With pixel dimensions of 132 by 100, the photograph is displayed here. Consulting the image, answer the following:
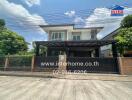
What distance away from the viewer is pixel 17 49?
2316cm

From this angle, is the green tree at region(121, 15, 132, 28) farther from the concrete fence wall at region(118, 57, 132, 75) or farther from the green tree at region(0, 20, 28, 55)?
the green tree at region(0, 20, 28, 55)

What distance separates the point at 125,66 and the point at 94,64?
3.03 meters

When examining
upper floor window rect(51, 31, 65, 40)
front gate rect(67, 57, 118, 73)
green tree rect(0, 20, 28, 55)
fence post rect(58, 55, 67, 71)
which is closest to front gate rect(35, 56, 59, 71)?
fence post rect(58, 55, 67, 71)

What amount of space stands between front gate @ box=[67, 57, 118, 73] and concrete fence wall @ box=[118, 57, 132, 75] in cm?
57

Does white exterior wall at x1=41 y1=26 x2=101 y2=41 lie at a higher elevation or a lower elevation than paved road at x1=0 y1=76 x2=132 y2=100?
higher

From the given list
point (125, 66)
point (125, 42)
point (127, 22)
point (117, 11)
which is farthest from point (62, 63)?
point (127, 22)

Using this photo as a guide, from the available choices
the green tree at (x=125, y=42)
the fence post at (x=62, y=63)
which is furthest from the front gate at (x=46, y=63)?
the green tree at (x=125, y=42)

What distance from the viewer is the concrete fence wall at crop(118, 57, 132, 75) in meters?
12.6

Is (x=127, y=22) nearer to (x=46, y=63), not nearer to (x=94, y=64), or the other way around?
(x=94, y=64)

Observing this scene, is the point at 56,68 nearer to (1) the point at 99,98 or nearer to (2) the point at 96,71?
(2) the point at 96,71

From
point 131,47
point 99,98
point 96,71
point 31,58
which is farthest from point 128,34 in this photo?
point 99,98

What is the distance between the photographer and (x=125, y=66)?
12.6 m

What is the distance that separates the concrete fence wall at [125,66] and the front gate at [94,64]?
0.57 metres

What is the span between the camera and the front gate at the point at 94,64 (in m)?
13.3
